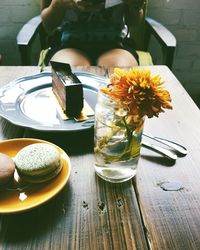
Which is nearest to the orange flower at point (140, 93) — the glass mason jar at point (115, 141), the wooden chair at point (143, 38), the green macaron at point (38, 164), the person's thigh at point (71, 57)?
the glass mason jar at point (115, 141)

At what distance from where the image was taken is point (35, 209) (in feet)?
1.83

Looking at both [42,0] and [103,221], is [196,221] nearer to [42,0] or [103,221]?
[103,221]

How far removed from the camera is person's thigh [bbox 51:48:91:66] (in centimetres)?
133

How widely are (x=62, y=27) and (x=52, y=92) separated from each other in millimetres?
654

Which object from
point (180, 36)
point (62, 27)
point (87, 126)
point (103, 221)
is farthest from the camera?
point (180, 36)

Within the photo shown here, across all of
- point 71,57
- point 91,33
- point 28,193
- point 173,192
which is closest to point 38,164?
point 28,193

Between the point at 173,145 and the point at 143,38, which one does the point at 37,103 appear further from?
the point at 143,38

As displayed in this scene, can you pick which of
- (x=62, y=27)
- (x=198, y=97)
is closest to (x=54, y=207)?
(x=62, y=27)

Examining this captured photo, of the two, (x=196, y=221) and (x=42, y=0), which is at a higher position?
(x=42, y=0)

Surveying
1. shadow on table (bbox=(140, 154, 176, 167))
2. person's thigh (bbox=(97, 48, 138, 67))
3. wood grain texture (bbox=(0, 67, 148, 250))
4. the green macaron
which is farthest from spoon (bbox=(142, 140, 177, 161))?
person's thigh (bbox=(97, 48, 138, 67))

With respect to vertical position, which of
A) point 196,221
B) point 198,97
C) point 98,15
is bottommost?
point 198,97

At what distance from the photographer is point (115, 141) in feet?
2.01

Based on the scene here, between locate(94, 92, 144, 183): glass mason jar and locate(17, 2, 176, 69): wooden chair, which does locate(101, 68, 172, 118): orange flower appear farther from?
locate(17, 2, 176, 69): wooden chair

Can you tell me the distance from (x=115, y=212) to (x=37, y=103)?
17.7 inches
